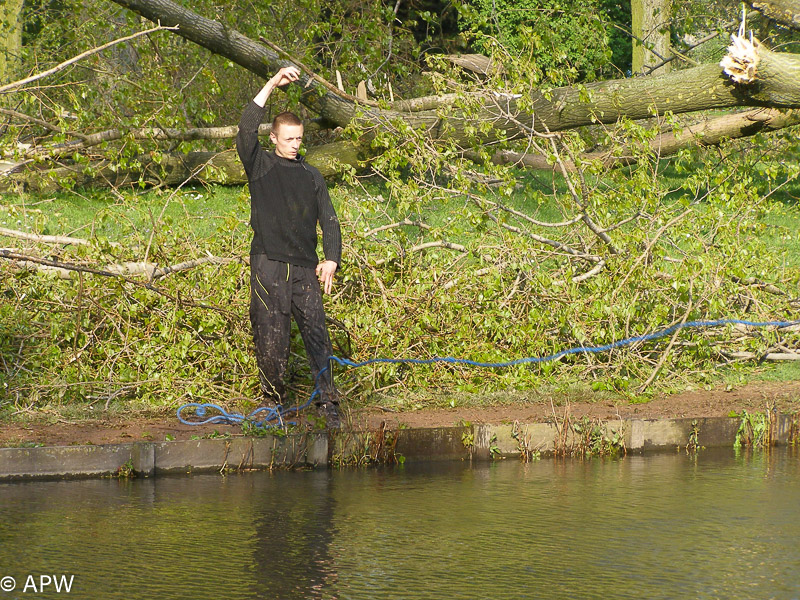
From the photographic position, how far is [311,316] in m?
8.07

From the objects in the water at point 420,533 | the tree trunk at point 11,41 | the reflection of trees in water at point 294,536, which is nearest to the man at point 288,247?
the reflection of trees in water at point 294,536

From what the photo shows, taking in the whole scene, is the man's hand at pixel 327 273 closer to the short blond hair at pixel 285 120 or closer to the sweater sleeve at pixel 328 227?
the sweater sleeve at pixel 328 227

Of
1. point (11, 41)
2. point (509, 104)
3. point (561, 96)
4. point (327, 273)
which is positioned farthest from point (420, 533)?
point (11, 41)

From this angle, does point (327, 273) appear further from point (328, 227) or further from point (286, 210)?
point (286, 210)

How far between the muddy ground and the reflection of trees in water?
3.15 ft

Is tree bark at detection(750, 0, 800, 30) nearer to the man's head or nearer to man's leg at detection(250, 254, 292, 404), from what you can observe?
the man's head

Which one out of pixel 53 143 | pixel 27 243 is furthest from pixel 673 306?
pixel 53 143

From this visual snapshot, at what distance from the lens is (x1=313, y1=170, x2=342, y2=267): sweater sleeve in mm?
7973

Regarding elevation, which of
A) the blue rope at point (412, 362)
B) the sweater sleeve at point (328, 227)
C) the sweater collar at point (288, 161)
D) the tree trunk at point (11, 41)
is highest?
the tree trunk at point (11, 41)

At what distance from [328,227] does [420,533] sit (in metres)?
2.97

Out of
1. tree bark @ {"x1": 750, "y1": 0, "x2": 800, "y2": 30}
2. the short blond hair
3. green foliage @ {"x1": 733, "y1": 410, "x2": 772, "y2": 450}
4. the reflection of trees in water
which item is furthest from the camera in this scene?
tree bark @ {"x1": 750, "y1": 0, "x2": 800, "y2": 30}

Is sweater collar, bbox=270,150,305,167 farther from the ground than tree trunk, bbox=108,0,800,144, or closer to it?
closer to it

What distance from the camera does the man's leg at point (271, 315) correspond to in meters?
8.02

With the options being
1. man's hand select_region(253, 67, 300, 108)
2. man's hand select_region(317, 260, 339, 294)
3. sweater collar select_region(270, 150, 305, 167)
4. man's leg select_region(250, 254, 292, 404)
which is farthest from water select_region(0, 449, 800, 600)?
man's hand select_region(253, 67, 300, 108)
